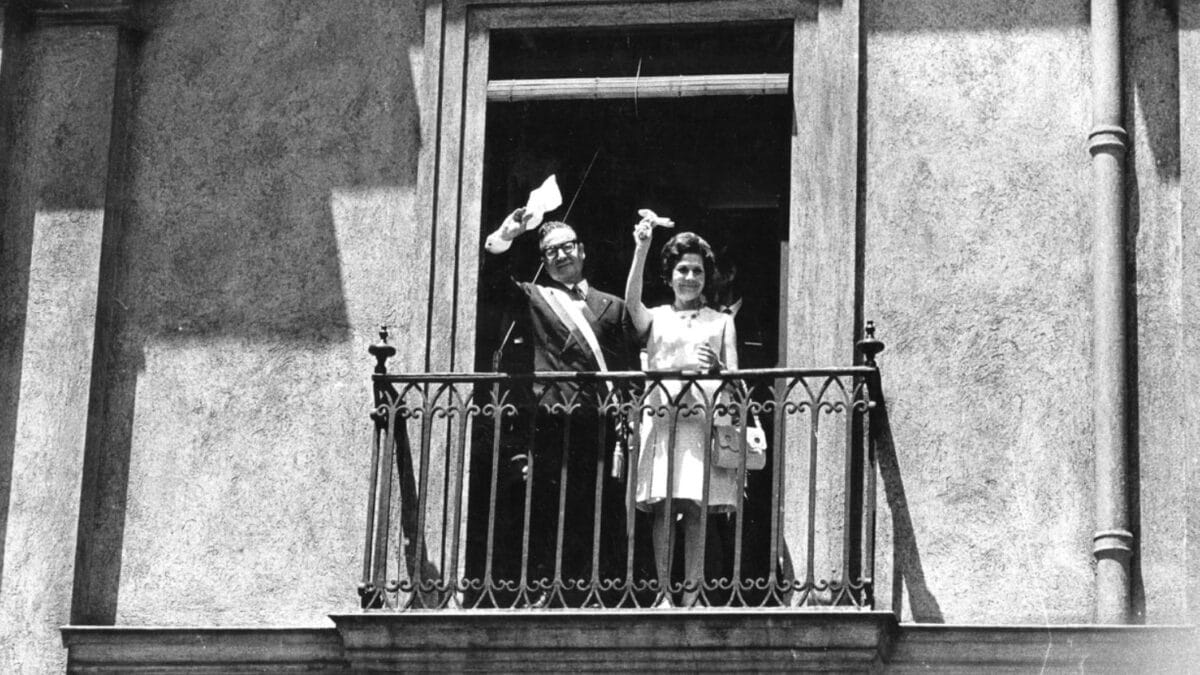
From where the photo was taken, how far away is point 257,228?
45.1ft

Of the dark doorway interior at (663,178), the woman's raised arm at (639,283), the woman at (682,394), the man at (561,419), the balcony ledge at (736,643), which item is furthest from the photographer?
the dark doorway interior at (663,178)

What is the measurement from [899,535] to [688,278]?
4.14 ft

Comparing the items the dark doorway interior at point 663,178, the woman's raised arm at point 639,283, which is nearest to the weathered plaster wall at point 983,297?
the dark doorway interior at point 663,178

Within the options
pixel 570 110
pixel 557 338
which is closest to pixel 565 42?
pixel 570 110

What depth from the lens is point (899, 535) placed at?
1293 centimetres

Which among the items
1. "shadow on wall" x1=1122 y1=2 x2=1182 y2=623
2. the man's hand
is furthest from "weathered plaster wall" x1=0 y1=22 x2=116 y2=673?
"shadow on wall" x1=1122 y1=2 x2=1182 y2=623

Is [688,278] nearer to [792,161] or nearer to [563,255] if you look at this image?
[563,255]

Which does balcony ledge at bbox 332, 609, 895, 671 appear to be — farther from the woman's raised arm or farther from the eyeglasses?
the eyeglasses

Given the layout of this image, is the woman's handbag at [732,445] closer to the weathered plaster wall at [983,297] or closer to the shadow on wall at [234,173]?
the weathered plaster wall at [983,297]

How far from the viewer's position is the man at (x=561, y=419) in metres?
13.1

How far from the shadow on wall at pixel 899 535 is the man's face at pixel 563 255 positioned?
4.30ft

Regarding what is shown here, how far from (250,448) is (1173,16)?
12.8 ft

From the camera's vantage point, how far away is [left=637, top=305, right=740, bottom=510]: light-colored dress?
1291 centimetres

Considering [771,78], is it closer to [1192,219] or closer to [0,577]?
[1192,219]
